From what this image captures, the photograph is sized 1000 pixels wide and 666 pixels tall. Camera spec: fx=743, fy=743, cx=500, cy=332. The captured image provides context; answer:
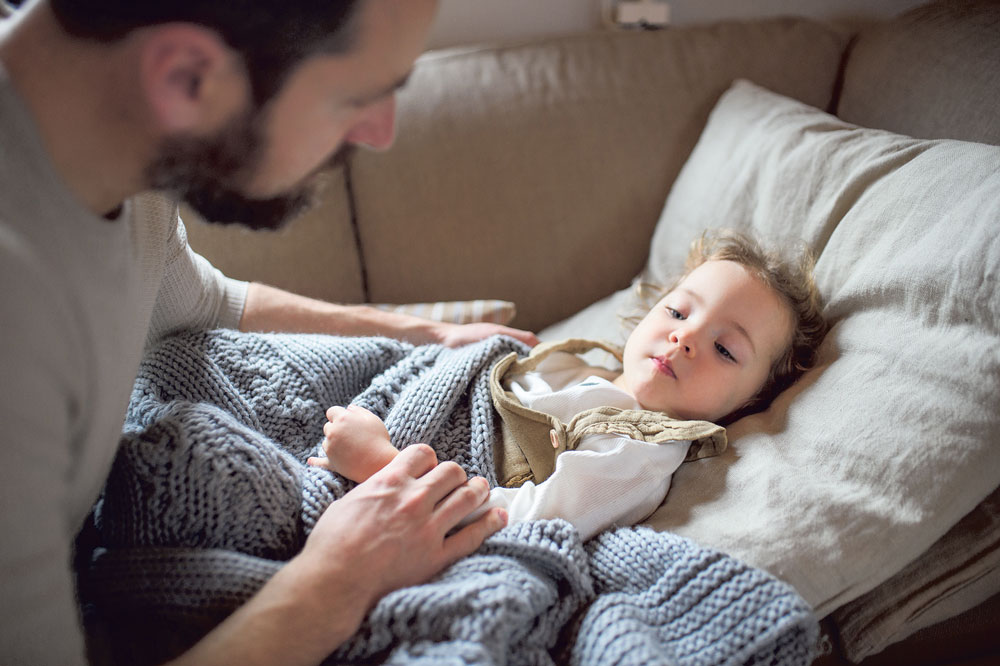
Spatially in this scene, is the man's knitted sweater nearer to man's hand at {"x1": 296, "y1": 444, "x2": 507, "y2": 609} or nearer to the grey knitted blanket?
the grey knitted blanket

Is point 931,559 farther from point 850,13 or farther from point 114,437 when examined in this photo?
point 850,13

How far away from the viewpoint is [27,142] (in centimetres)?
72

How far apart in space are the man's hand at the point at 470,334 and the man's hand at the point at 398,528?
377 mm

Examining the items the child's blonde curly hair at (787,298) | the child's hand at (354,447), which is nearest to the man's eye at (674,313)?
the child's blonde curly hair at (787,298)

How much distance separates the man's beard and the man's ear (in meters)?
0.02

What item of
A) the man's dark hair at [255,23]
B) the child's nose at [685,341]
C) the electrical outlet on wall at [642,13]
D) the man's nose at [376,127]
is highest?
the man's dark hair at [255,23]

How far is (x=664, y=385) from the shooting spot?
122 centimetres

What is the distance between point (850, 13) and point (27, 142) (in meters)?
2.03

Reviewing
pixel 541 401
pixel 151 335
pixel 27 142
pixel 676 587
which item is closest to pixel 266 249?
pixel 151 335

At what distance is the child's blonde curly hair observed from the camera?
1258 mm

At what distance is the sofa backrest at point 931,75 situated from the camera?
1.34 meters

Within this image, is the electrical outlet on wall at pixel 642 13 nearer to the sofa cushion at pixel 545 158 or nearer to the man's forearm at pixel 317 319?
the sofa cushion at pixel 545 158

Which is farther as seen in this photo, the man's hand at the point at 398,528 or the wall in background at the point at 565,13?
the wall in background at the point at 565,13

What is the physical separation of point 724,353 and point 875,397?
0.26 metres
